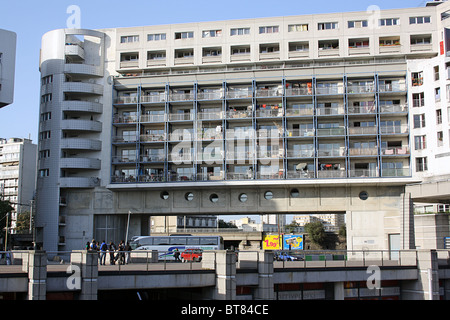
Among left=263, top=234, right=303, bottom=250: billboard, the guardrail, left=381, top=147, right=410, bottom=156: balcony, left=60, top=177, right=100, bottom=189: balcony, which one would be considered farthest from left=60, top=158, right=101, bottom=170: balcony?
left=263, top=234, right=303, bottom=250: billboard

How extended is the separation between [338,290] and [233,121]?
111 feet

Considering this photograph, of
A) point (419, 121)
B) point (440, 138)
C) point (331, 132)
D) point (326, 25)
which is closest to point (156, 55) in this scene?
point (326, 25)

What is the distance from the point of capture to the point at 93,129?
69875 mm

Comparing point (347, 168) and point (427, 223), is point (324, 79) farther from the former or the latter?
point (427, 223)

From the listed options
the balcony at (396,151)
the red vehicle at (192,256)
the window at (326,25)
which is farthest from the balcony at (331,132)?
the red vehicle at (192,256)

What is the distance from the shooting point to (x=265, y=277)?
33781 millimetres

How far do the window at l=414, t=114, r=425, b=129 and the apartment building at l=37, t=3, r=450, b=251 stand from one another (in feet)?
4.31

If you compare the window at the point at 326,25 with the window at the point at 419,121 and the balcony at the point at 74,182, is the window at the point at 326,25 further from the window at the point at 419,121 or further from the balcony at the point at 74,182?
the balcony at the point at 74,182

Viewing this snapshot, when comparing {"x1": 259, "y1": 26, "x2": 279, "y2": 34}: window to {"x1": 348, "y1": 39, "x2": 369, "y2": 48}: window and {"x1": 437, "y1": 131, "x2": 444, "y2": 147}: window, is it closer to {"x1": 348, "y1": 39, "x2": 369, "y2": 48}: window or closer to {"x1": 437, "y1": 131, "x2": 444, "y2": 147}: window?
{"x1": 348, "y1": 39, "x2": 369, "y2": 48}: window

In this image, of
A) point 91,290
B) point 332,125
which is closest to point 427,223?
point 332,125

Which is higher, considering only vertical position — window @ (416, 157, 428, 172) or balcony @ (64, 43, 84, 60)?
balcony @ (64, 43, 84, 60)

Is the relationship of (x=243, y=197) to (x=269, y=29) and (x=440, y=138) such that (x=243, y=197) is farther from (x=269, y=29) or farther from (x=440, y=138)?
(x=440, y=138)

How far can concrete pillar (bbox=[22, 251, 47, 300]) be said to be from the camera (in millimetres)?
26562
